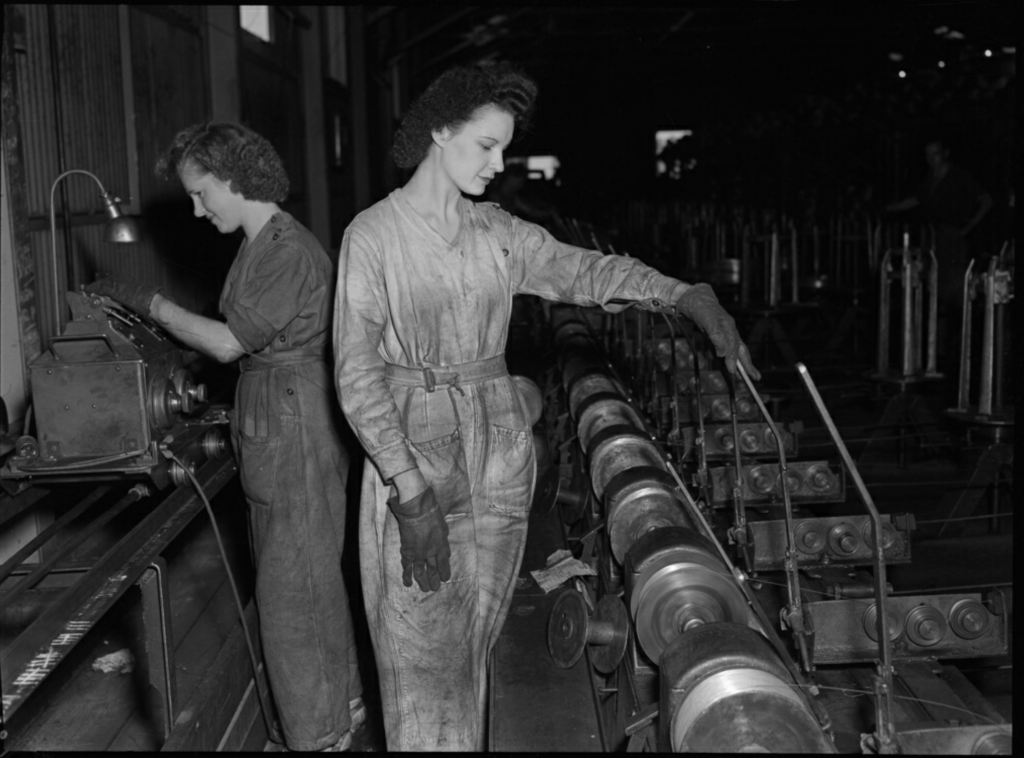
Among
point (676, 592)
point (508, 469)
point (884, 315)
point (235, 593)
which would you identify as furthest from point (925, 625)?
point (884, 315)

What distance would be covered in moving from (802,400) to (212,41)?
505 centimetres

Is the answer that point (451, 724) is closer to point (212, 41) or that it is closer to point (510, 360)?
point (510, 360)

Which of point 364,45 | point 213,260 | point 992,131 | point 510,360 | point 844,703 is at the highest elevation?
point 364,45

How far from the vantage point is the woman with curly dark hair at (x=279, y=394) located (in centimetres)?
273

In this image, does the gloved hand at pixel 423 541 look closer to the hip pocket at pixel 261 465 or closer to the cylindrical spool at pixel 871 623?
the hip pocket at pixel 261 465

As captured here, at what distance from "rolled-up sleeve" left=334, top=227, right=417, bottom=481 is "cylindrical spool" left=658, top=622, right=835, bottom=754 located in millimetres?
653

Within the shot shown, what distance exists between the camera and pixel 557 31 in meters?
12.2

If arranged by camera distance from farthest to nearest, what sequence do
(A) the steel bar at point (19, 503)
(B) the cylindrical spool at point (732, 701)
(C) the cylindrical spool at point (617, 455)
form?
(C) the cylindrical spool at point (617, 455)
(A) the steel bar at point (19, 503)
(B) the cylindrical spool at point (732, 701)

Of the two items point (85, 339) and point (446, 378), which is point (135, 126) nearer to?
point (85, 339)

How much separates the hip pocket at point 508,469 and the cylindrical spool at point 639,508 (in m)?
0.50

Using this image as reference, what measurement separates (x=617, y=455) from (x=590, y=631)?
948 mm

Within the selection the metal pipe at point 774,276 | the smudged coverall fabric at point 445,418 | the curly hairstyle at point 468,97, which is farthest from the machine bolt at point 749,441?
the metal pipe at point 774,276

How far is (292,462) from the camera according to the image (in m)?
2.79

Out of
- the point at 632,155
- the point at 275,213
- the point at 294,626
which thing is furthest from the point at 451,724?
the point at 632,155
